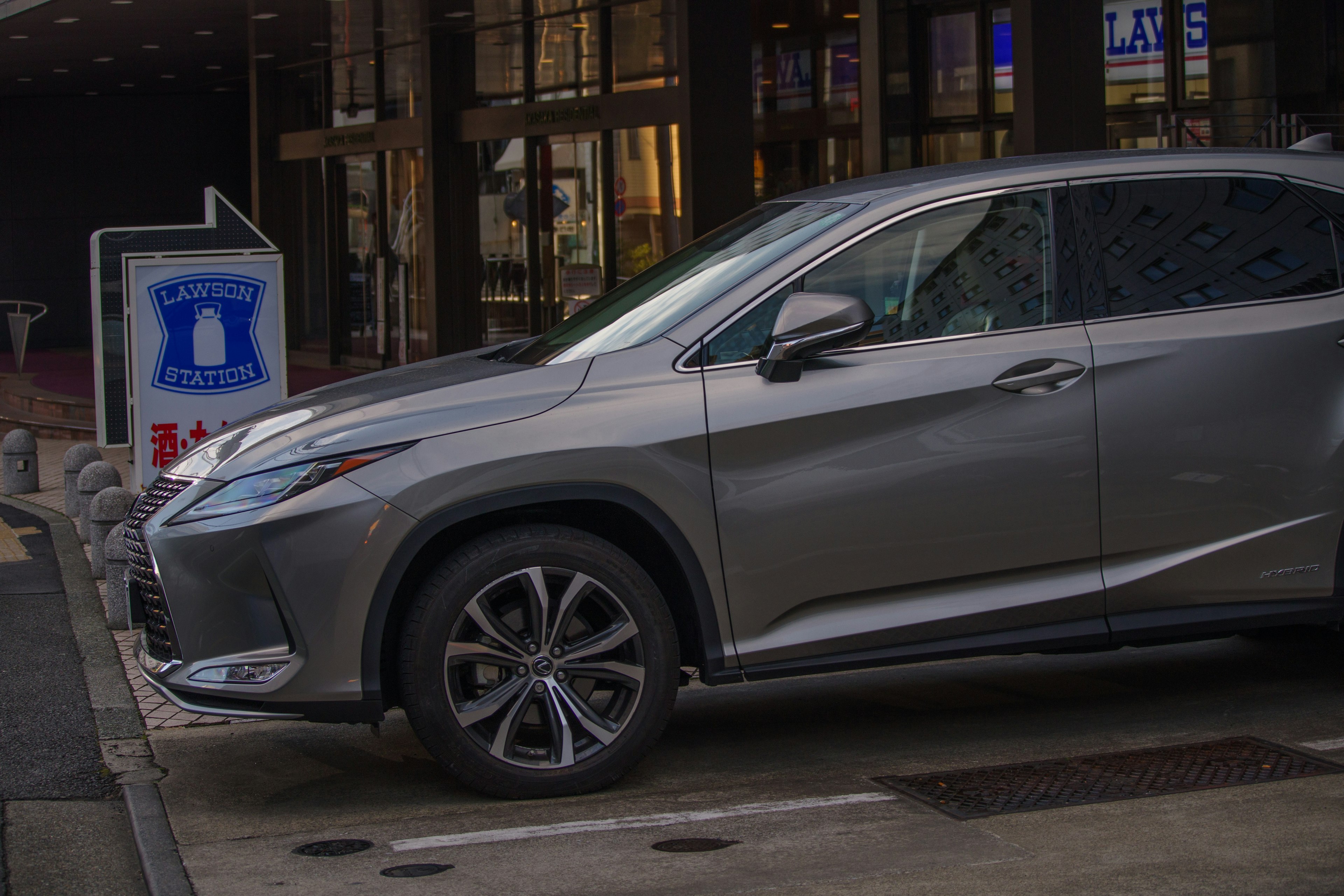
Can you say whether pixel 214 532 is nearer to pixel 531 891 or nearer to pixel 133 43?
pixel 531 891

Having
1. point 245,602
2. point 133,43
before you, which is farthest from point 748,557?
point 133,43

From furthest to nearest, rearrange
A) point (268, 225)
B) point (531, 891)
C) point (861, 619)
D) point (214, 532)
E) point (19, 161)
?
point (19, 161) < point (268, 225) < point (861, 619) < point (214, 532) < point (531, 891)

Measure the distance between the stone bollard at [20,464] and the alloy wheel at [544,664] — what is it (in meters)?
9.50

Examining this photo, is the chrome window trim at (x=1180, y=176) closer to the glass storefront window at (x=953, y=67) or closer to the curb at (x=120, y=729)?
the curb at (x=120, y=729)

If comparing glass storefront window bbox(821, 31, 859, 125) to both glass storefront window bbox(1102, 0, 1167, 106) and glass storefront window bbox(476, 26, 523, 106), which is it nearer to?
glass storefront window bbox(1102, 0, 1167, 106)

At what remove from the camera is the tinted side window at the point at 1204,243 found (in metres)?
4.99

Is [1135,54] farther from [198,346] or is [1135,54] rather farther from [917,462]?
[917,462]

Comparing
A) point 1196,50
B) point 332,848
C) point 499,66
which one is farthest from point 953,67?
point 332,848

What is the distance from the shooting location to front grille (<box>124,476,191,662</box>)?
4582 mm

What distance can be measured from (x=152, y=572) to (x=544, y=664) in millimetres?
1225

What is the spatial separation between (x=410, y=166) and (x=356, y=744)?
1782 centimetres

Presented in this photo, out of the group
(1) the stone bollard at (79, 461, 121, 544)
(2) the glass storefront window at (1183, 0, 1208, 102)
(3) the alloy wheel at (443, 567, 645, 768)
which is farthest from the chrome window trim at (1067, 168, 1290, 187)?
(2) the glass storefront window at (1183, 0, 1208, 102)

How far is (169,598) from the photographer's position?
4.48 m

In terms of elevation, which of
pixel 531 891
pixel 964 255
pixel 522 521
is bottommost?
pixel 531 891
